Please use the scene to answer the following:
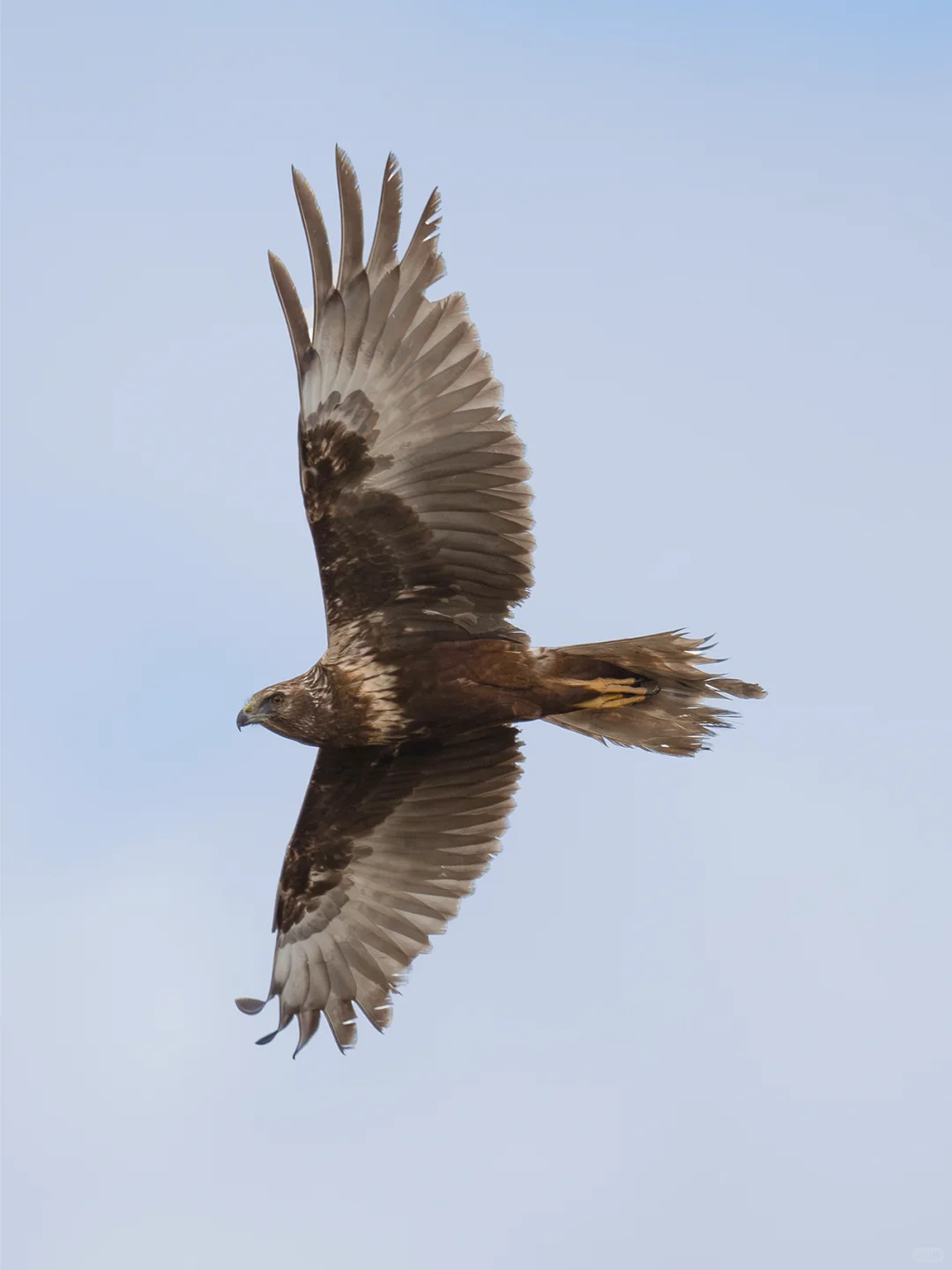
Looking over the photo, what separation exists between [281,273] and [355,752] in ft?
8.86

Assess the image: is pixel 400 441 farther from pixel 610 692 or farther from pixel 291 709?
pixel 610 692

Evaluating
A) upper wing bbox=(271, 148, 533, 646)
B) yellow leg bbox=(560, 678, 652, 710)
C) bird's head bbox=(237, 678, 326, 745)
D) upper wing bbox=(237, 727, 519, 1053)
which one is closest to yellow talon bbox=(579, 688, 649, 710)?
yellow leg bbox=(560, 678, 652, 710)

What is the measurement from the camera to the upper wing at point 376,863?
10398mm

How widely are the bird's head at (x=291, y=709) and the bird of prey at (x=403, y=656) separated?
0.01m

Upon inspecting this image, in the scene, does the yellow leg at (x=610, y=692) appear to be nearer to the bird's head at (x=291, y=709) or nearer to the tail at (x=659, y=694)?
the tail at (x=659, y=694)

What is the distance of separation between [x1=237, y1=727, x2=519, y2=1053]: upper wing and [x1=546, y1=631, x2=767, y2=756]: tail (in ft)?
2.08

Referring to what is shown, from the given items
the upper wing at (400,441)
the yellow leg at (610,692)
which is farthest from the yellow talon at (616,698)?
the upper wing at (400,441)

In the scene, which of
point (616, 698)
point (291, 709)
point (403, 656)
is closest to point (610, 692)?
point (616, 698)

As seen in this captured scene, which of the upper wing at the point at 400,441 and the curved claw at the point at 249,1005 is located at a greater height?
the upper wing at the point at 400,441

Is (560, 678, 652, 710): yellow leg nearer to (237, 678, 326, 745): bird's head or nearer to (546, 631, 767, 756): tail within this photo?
(546, 631, 767, 756): tail

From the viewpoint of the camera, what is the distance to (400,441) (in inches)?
370

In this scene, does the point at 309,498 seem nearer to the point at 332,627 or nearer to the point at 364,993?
the point at 332,627

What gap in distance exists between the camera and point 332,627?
9.87 m

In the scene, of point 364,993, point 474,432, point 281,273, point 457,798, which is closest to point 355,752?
point 457,798
